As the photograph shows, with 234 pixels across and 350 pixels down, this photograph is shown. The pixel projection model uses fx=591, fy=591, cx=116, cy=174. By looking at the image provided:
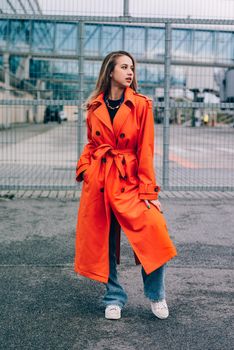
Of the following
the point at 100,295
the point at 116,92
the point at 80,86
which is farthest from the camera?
the point at 80,86

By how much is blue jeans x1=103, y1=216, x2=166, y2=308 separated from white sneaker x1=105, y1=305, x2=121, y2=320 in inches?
1.3

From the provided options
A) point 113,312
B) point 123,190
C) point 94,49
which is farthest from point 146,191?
point 94,49

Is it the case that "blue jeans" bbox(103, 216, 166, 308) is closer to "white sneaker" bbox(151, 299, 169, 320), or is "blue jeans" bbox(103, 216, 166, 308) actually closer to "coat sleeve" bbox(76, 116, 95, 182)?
"white sneaker" bbox(151, 299, 169, 320)

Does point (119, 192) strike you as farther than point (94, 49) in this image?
No

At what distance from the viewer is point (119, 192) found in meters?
3.87

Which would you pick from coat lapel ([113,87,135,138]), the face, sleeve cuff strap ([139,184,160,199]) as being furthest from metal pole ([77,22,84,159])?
sleeve cuff strap ([139,184,160,199])

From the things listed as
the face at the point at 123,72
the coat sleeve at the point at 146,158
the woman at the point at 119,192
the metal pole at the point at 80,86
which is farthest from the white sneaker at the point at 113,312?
the metal pole at the point at 80,86

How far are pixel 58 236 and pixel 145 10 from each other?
4228 mm

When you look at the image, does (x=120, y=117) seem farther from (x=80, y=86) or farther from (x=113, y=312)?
(x=80, y=86)

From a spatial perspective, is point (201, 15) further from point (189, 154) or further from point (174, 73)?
point (189, 154)

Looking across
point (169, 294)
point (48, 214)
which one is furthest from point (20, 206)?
point (169, 294)

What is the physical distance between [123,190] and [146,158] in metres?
0.26

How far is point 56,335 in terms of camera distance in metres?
3.70

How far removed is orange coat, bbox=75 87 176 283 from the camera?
3.78 meters
